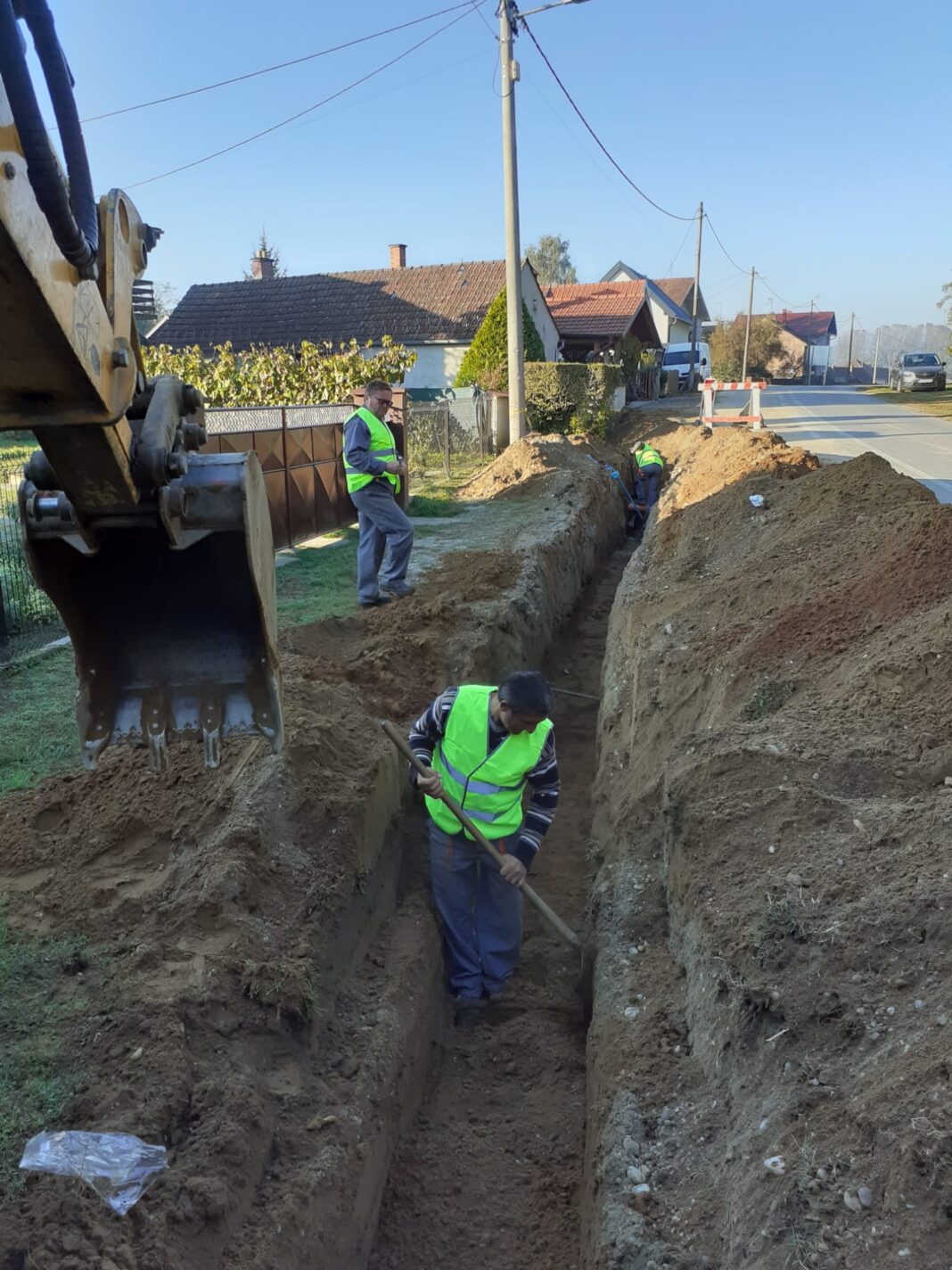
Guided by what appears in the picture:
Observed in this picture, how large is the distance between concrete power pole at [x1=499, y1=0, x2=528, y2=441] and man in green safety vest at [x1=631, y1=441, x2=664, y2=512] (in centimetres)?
280

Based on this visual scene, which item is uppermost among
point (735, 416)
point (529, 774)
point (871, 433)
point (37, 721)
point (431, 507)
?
point (735, 416)

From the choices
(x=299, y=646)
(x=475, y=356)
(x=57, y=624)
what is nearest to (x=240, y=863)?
(x=299, y=646)

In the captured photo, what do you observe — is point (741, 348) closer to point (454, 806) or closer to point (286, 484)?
point (286, 484)

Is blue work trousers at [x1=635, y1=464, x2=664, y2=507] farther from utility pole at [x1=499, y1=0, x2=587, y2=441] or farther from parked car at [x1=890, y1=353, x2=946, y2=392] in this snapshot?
parked car at [x1=890, y1=353, x2=946, y2=392]

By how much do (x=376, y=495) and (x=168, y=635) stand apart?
15.9 ft

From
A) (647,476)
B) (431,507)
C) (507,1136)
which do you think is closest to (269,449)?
(431,507)

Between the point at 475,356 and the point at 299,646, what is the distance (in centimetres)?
1924

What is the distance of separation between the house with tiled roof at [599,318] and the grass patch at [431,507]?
25704mm

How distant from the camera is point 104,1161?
290cm

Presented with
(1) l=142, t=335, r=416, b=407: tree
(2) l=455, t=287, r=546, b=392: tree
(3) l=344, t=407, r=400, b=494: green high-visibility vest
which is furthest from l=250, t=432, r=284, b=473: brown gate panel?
(2) l=455, t=287, r=546, b=392: tree

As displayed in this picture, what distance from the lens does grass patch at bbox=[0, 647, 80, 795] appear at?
5.10 metres

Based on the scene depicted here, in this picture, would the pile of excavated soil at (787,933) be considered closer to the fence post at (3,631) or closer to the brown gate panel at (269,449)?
the fence post at (3,631)

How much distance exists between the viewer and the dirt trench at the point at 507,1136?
3799mm

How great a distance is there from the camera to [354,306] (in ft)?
96.4
